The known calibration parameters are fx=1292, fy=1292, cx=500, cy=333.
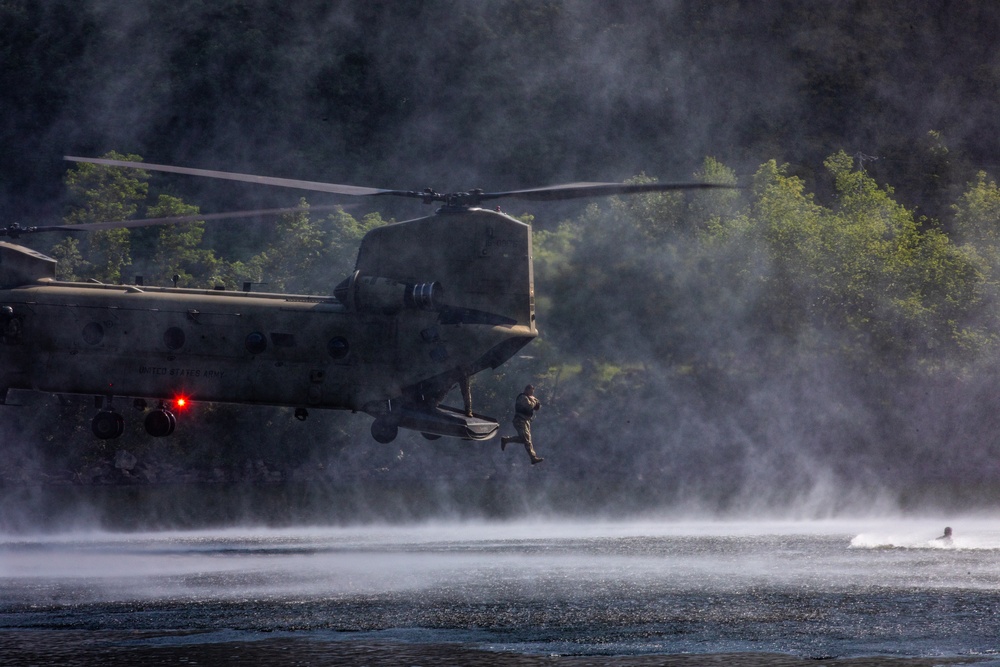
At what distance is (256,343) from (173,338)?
232cm

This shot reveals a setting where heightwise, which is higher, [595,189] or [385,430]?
[595,189]

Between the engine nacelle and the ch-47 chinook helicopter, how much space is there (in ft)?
0.12

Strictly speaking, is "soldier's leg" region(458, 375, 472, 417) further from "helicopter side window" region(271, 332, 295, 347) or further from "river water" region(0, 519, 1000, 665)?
"river water" region(0, 519, 1000, 665)

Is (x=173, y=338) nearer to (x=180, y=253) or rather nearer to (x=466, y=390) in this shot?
(x=466, y=390)

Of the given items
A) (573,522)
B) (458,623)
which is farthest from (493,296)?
(573,522)

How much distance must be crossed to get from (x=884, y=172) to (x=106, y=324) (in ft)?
568

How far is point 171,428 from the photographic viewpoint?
34.7 metres

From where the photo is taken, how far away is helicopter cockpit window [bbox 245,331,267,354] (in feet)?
110

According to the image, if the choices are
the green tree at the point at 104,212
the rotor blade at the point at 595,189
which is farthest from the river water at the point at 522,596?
the green tree at the point at 104,212

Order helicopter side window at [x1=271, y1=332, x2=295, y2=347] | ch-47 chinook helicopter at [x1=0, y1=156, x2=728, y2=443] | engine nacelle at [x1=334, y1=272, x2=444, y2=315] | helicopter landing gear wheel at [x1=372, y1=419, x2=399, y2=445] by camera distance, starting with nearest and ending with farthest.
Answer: engine nacelle at [x1=334, y1=272, x2=444, y2=315]
ch-47 chinook helicopter at [x1=0, y1=156, x2=728, y2=443]
helicopter landing gear wheel at [x1=372, y1=419, x2=399, y2=445]
helicopter side window at [x1=271, y1=332, x2=295, y2=347]

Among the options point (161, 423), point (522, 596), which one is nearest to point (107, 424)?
point (161, 423)

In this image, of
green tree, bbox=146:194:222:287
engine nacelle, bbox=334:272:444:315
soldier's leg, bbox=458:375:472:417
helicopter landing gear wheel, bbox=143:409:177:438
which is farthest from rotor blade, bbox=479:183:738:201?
green tree, bbox=146:194:222:287

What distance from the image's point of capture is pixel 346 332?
1310 inches

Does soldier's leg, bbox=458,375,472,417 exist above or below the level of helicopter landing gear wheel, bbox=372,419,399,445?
above
